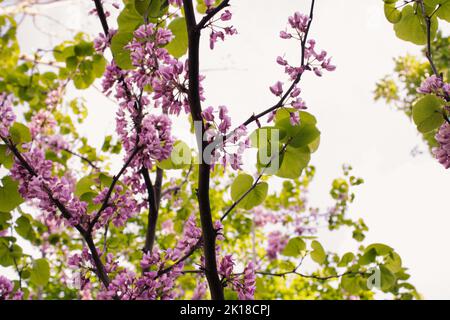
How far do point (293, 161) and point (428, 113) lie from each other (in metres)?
0.49

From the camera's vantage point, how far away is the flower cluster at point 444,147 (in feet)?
4.16

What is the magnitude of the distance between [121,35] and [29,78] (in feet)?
9.48

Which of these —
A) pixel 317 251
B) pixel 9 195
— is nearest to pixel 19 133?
pixel 9 195

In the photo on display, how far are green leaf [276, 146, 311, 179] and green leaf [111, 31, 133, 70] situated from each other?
760 millimetres

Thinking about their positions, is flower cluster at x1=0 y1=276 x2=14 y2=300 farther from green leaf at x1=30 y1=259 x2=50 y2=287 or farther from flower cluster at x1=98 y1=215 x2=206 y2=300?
flower cluster at x1=98 y1=215 x2=206 y2=300

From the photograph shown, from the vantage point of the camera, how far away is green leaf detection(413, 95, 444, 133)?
1.27 m

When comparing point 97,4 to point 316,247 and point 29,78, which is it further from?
point 29,78

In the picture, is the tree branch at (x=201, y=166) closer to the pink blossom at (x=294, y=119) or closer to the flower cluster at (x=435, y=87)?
the pink blossom at (x=294, y=119)

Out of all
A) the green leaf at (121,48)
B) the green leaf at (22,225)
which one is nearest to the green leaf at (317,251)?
the green leaf at (121,48)

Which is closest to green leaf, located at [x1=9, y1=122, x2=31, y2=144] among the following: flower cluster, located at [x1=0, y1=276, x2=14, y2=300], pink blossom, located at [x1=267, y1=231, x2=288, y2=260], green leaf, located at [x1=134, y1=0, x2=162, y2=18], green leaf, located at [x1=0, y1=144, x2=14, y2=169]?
green leaf, located at [x1=0, y1=144, x2=14, y2=169]

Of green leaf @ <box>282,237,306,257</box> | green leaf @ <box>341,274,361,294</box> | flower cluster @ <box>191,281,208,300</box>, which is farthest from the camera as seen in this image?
flower cluster @ <box>191,281,208,300</box>

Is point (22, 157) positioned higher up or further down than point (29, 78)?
further down
